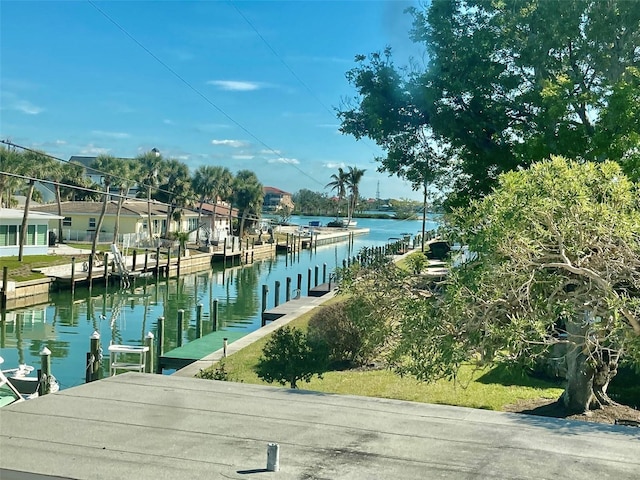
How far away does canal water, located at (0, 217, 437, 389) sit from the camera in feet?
76.1

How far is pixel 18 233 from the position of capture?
41.9m

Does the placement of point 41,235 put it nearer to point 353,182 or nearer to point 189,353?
point 189,353

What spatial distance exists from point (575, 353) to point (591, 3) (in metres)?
6.57

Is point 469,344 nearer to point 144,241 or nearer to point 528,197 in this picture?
point 528,197

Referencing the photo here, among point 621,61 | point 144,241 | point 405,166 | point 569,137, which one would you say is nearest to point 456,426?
point 569,137

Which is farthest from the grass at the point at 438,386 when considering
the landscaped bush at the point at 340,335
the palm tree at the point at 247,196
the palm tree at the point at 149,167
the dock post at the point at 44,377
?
the palm tree at the point at 247,196

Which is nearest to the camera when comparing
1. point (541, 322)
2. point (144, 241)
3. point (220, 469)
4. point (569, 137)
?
point (220, 469)

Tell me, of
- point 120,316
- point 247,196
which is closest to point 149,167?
point 247,196

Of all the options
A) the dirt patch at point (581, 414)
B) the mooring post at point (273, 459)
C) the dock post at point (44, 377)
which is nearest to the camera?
the mooring post at point (273, 459)

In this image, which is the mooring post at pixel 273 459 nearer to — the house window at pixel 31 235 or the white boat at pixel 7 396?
the white boat at pixel 7 396

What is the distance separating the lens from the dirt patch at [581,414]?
10.9 metres

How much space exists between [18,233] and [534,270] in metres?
39.7

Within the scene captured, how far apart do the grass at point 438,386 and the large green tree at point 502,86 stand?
3.81 meters

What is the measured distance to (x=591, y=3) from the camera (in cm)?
1296
